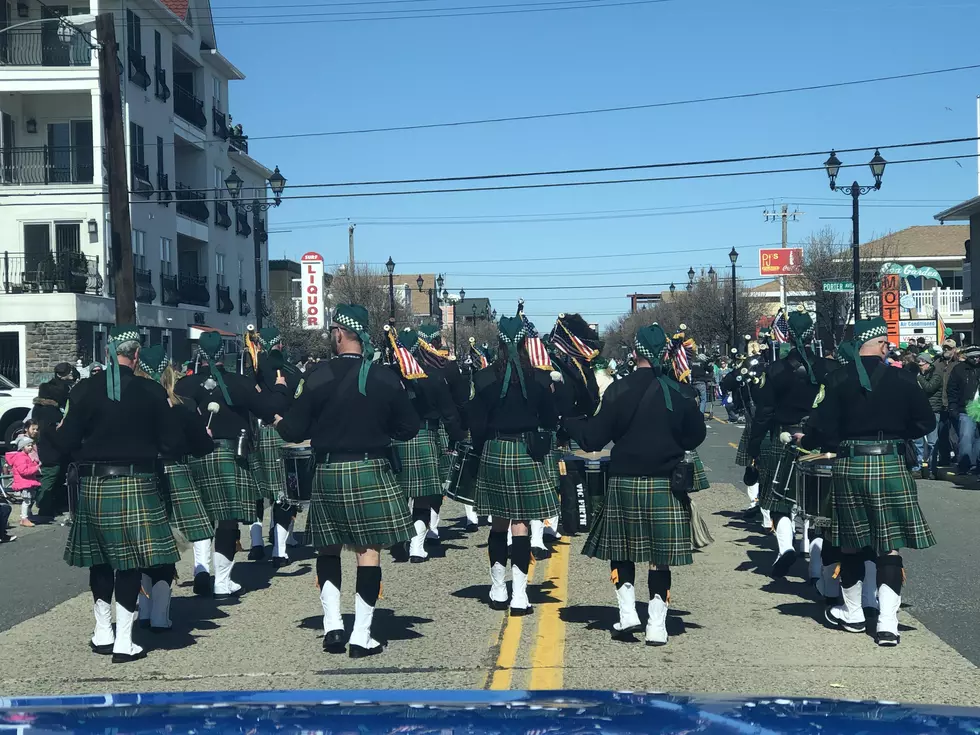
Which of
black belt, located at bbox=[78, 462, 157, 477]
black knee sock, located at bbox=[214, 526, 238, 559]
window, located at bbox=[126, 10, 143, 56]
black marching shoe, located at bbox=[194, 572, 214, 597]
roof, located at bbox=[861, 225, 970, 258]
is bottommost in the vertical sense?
black marching shoe, located at bbox=[194, 572, 214, 597]

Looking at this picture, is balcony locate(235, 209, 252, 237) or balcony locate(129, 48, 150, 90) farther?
balcony locate(235, 209, 252, 237)

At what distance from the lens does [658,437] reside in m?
7.43

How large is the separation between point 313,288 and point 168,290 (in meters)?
9.73

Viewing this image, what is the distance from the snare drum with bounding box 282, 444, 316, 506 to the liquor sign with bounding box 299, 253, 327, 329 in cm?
3837

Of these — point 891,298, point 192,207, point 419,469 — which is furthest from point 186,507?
point 192,207

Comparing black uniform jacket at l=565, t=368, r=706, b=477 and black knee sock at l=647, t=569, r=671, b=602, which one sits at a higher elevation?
black uniform jacket at l=565, t=368, r=706, b=477

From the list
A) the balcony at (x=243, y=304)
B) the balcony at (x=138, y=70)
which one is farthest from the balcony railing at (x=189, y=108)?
the balcony at (x=243, y=304)

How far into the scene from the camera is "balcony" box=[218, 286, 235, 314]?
46.9 meters

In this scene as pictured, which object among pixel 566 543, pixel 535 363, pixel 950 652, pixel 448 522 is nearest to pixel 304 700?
pixel 950 652

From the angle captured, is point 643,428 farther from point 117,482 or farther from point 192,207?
point 192,207

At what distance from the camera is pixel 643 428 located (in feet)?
24.5

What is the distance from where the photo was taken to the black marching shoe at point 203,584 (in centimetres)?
933

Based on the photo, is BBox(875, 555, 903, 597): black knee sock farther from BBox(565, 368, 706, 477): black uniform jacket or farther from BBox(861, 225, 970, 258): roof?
BBox(861, 225, 970, 258): roof

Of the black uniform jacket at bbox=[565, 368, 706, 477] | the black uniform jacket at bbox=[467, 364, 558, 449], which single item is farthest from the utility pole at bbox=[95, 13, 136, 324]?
the black uniform jacket at bbox=[565, 368, 706, 477]
